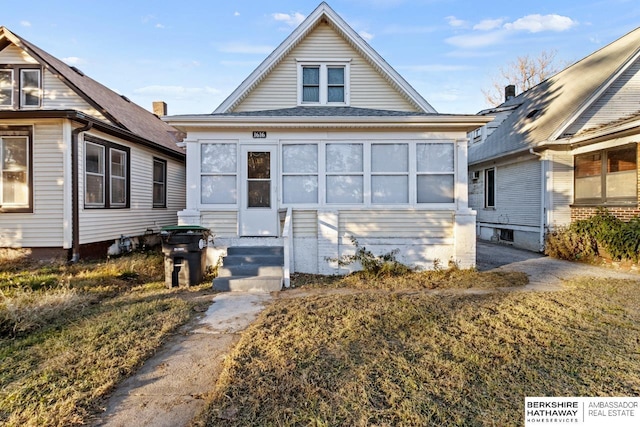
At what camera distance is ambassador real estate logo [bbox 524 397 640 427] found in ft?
8.25

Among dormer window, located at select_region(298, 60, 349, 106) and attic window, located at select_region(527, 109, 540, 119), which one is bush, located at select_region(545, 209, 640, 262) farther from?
dormer window, located at select_region(298, 60, 349, 106)

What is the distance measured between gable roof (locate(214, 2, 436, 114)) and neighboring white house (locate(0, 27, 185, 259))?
337cm

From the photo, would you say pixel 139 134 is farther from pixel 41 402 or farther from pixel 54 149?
pixel 41 402

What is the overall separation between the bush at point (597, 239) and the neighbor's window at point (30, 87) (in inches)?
620

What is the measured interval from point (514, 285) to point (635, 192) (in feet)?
16.7

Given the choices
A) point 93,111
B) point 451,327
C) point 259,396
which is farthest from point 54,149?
point 451,327

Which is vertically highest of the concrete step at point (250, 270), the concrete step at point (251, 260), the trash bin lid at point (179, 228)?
the trash bin lid at point (179, 228)

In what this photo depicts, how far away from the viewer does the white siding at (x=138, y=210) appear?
8227 millimetres

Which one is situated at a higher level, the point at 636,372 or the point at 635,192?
the point at 635,192

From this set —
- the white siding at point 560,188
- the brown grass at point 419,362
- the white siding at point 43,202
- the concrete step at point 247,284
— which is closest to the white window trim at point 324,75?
the concrete step at point 247,284

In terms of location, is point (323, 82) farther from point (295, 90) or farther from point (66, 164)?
point (66, 164)

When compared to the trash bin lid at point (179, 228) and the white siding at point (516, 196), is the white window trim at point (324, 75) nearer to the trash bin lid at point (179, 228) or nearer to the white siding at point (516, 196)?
the trash bin lid at point (179, 228)

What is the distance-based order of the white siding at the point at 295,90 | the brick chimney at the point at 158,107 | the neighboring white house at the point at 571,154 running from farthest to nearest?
the brick chimney at the point at 158,107
the white siding at the point at 295,90
the neighboring white house at the point at 571,154

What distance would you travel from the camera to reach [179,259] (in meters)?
6.30
